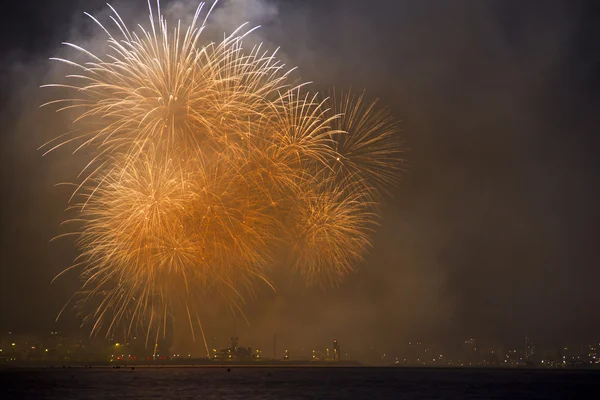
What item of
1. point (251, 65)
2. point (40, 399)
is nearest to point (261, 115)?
point (251, 65)

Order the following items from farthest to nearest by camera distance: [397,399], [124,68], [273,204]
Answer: [397,399] < [273,204] < [124,68]

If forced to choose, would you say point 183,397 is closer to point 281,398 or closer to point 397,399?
point 281,398

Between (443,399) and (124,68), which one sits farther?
(443,399)

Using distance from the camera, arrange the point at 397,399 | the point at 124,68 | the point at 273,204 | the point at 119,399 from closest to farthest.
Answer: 1. the point at 124,68
2. the point at 273,204
3. the point at 119,399
4. the point at 397,399

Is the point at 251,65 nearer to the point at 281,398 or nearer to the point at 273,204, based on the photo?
the point at 273,204

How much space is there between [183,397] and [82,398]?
12.5m

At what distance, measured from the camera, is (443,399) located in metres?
86.2

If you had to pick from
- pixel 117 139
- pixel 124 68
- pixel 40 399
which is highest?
pixel 124 68

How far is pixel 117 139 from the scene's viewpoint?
40250 millimetres

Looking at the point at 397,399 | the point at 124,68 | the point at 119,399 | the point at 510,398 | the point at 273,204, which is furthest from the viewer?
the point at 510,398

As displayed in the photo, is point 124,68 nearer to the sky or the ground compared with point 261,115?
nearer to the sky

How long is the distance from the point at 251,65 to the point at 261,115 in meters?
3.21

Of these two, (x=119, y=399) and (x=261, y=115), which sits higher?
(x=261, y=115)

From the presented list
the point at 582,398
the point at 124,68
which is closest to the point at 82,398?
the point at 124,68
